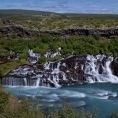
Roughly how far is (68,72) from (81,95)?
7.77m

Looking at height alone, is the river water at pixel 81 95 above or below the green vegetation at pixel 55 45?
below

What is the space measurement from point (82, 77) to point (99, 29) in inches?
639

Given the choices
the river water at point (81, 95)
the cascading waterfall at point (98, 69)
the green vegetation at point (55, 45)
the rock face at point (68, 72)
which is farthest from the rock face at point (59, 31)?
the river water at point (81, 95)

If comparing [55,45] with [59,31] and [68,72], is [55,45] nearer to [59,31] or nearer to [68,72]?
[59,31]

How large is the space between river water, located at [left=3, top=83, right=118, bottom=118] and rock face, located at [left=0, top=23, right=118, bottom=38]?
54.1 feet

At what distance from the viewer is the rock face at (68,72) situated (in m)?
39.5

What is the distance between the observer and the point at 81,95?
34688 millimetres

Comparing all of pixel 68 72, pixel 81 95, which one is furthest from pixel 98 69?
pixel 81 95

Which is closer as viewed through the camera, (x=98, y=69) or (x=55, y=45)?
(x=98, y=69)

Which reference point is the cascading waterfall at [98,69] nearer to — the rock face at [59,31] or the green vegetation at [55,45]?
the green vegetation at [55,45]

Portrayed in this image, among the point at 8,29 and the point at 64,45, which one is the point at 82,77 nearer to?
the point at 64,45

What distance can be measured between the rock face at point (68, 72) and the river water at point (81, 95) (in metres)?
1.42

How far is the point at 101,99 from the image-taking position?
3338cm

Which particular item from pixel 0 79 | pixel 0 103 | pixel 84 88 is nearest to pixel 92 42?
pixel 84 88
